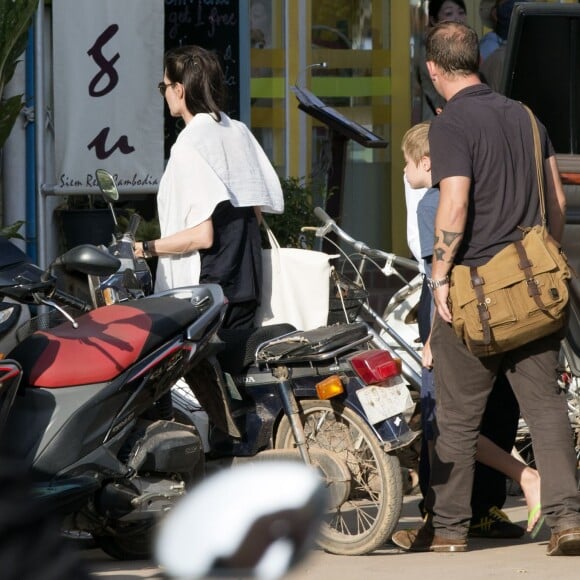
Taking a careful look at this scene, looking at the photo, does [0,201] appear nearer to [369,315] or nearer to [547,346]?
[369,315]

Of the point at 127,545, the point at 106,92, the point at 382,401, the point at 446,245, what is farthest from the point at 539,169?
the point at 106,92

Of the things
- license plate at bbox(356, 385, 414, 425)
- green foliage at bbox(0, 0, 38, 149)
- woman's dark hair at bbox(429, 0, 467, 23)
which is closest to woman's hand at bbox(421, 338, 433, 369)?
license plate at bbox(356, 385, 414, 425)

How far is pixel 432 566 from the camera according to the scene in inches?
204

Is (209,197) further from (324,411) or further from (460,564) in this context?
(460,564)

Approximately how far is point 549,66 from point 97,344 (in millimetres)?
3217

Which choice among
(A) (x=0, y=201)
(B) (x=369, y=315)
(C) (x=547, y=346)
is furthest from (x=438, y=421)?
(A) (x=0, y=201)

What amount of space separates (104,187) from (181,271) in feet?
1.70

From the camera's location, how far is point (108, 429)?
15.7ft

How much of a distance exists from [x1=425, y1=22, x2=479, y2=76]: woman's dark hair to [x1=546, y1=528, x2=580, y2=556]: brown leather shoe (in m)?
1.71

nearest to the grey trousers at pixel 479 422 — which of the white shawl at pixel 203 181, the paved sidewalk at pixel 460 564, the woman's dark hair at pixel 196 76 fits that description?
the paved sidewalk at pixel 460 564

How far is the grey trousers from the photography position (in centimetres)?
512

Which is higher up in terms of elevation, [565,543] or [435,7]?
[435,7]

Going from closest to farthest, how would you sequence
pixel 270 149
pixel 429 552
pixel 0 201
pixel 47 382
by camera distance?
pixel 47 382 < pixel 429 552 < pixel 0 201 < pixel 270 149

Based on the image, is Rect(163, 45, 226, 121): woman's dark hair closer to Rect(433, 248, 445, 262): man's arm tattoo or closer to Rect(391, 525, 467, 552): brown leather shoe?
Rect(433, 248, 445, 262): man's arm tattoo
